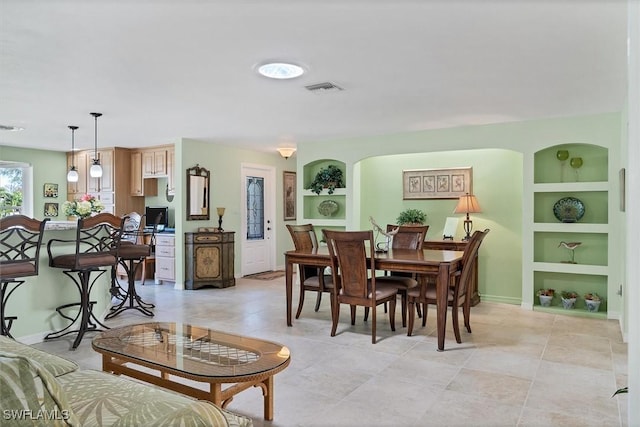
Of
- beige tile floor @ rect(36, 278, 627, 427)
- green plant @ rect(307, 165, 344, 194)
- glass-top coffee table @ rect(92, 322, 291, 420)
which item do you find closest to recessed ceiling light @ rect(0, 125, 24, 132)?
beige tile floor @ rect(36, 278, 627, 427)

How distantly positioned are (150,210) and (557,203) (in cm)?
634

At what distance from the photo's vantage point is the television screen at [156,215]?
753 cm

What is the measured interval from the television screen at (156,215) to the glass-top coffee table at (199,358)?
499cm

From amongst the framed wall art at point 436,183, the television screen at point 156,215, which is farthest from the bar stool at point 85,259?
the framed wall art at point 436,183

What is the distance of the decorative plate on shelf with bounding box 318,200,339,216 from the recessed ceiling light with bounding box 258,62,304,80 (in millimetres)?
3531

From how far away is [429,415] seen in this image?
2482mm

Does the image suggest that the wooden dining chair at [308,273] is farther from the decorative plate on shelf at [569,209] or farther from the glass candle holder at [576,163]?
the glass candle holder at [576,163]

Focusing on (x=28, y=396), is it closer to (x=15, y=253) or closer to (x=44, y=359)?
(x=44, y=359)

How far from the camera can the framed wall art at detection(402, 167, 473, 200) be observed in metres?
5.89

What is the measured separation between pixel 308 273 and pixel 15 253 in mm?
2719

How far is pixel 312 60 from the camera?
3113 millimetres

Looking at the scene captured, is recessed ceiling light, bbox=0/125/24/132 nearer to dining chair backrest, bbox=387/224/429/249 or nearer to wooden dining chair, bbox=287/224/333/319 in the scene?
wooden dining chair, bbox=287/224/333/319

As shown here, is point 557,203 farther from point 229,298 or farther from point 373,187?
point 229,298

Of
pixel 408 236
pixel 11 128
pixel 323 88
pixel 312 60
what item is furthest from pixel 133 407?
pixel 11 128
